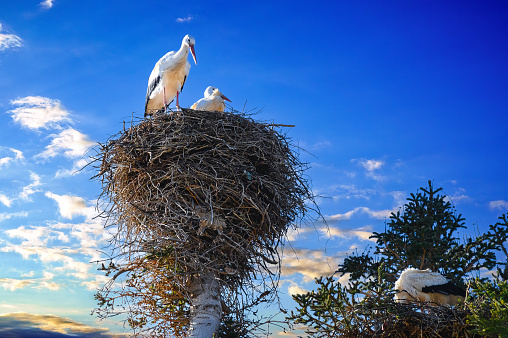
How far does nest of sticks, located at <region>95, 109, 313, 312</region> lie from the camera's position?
19.7 ft

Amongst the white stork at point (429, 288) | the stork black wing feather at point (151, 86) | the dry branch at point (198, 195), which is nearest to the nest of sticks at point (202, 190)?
the dry branch at point (198, 195)

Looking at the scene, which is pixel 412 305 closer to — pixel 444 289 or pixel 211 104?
pixel 444 289

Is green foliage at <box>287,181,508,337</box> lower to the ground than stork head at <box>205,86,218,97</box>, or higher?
lower

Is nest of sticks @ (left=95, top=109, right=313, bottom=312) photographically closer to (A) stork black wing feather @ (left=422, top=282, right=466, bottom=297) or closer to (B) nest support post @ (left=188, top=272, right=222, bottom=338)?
(B) nest support post @ (left=188, top=272, right=222, bottom=338)

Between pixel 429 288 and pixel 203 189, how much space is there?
122 inches

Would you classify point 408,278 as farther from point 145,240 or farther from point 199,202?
point 145,240

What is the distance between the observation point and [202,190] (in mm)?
5973

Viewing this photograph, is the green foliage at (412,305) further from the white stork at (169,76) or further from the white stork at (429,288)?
the white stork at (169,76)

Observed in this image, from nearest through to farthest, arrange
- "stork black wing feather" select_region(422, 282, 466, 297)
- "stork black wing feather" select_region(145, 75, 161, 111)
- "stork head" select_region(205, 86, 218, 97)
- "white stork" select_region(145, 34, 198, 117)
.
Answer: "stork black wing feather" select_region(422, 282, 466, 297) < "white stork" select_region(145, 34, 198, 117) < "stork black wing feather" select_region(145, 75, 161, 111) < "stork head" select_region(205, 86, 218, 97)

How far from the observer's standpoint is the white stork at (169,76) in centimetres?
911

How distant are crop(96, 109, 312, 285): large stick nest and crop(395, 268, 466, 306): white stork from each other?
5.91 feet

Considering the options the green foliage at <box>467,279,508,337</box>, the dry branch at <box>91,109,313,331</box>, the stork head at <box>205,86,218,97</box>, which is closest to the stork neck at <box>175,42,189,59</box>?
the stork head at <box>205,86,218,97</box>

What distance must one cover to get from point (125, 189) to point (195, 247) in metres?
1.33

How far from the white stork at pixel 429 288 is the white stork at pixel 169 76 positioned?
18.0 feet
